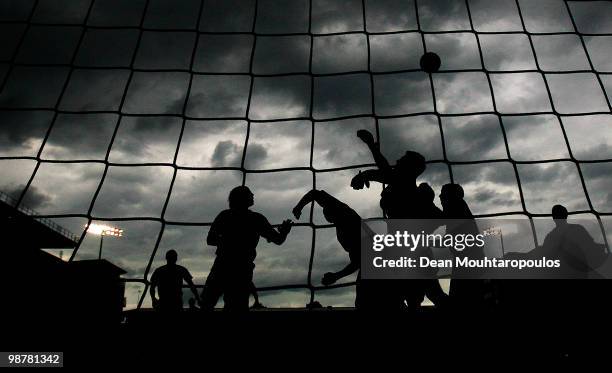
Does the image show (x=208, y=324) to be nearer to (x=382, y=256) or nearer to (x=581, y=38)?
(x=382, y=256)

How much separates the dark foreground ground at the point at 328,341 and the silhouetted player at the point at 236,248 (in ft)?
2.52

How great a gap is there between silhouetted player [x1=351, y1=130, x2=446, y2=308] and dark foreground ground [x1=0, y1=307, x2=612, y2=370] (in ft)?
1.94

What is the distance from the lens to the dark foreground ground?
4.64ft

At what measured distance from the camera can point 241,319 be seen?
1.61 meters

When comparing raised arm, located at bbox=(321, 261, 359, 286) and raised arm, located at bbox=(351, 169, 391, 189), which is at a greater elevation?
raised arm, located at bbox=(351, 169, 391, 189)

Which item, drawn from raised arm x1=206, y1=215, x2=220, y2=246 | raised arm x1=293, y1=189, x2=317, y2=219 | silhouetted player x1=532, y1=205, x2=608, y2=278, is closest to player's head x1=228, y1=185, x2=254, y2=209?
raised arm x1=206, y1=215, x2=220, y2=246

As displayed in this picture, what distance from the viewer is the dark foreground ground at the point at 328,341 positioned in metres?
1.41

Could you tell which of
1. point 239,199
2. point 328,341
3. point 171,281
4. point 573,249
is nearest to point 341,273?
point 239,199

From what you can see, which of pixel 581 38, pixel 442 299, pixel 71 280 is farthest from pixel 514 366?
pixel 581 38

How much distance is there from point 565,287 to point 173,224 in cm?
303

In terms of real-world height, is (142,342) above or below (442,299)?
below

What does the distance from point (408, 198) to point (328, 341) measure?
3.50 ft

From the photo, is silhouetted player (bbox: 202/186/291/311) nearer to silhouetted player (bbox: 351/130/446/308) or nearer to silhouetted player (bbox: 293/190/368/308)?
silhouetted player (bbox: 293/190/368/308)

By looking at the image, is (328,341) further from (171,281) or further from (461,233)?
Answer: (171,281)
